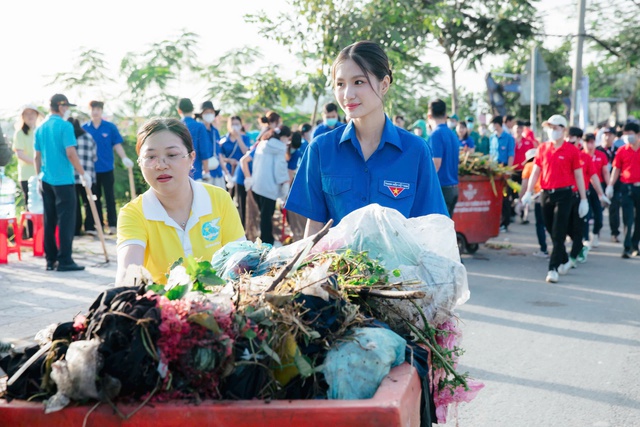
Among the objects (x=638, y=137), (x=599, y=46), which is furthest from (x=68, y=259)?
(x=599, y=46)

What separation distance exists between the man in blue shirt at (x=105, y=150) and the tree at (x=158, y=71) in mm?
3878

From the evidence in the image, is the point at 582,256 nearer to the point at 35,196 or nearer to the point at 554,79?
the point at 35,196

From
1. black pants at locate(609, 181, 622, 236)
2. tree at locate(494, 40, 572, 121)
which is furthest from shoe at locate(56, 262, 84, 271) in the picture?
tree at locate(494, 40, 572, 121)

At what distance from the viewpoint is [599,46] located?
27969 mm

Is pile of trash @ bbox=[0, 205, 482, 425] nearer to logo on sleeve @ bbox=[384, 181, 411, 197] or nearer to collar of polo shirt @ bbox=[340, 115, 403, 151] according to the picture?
logo on sleeve @ bbox=[384, 181, 411, 197]

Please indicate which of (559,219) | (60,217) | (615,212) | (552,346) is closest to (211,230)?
(552,346)

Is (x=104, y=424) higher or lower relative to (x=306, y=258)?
lower

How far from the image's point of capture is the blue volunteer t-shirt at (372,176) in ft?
11.6

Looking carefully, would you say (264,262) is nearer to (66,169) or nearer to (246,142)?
(66,169)

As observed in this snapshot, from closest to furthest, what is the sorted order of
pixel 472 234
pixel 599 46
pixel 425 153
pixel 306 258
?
pixel 306 258, pixel 425 153, pixel 472 234, pixel 599 46

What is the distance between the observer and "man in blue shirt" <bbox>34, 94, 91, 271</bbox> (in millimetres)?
9133

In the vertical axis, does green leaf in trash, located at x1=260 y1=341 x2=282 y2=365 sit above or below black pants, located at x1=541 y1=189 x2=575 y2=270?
above

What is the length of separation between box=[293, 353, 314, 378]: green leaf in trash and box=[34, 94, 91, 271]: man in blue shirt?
7633 millimetres

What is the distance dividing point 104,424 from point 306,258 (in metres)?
0.95
